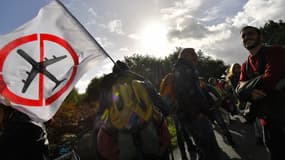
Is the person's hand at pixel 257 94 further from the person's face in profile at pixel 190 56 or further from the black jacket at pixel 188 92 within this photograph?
the person's face in profile at pixel 190 56

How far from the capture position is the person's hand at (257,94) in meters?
2.09

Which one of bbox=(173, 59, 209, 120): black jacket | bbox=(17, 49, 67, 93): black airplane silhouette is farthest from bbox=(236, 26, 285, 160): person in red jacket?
bbox=(17, 49, 67, 93): black airplane silhouette

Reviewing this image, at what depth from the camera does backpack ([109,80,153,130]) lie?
2.26 meters

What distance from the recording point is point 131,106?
89.7 inches

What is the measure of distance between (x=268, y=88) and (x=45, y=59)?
7.66 feet

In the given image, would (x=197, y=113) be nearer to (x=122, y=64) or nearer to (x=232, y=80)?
(x=122, y=64)

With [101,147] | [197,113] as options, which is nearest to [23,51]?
[101,147]

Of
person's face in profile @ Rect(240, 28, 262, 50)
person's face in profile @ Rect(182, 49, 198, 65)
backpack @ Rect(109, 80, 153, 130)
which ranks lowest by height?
backpack @ Rect(109, 80, 153, 130)

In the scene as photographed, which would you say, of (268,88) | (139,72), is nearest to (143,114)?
(268,88)

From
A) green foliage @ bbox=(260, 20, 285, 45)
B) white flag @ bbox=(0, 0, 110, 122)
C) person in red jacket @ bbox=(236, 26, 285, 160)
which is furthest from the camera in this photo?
green foliage @ bbox=(260, 20, 285, 45)

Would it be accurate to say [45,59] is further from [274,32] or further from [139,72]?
[274,32]

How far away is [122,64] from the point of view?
2648 millimetres

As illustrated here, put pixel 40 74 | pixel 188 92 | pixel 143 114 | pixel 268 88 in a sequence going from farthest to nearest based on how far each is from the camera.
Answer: pixel 188 92 < pixel 40 74 < pixel 143 114 < pixel 268 88

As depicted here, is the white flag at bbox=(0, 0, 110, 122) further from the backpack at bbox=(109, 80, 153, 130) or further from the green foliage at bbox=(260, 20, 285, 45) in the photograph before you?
the green foliage at bbox=(260, 20, 285, 45)
